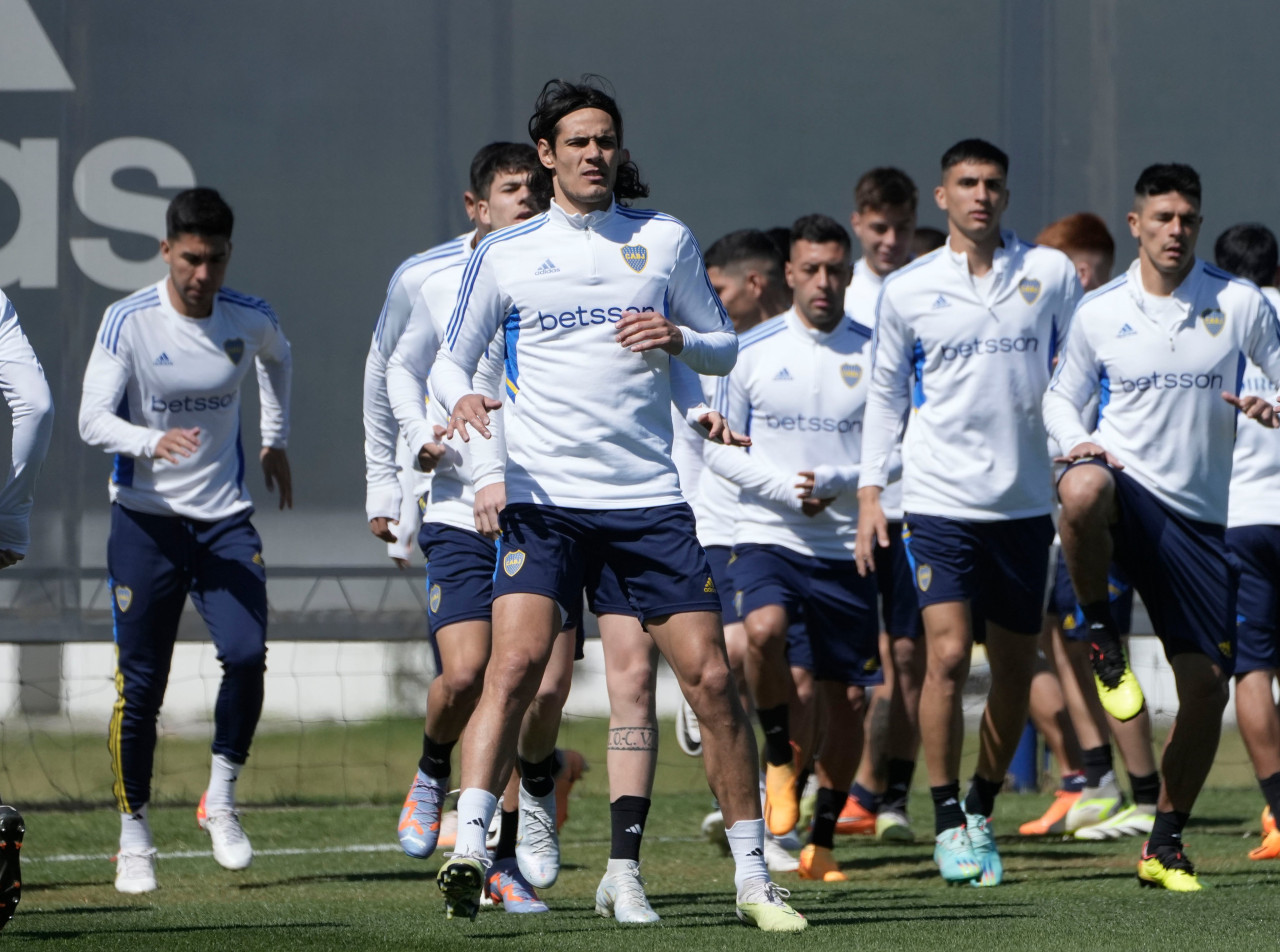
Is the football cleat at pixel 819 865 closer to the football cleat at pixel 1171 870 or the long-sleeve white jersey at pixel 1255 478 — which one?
the football cleat at pixel 1171 870

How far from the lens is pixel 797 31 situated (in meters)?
10.8

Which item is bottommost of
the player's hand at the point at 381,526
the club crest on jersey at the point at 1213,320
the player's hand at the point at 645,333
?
the player's hand at the point at 381,526

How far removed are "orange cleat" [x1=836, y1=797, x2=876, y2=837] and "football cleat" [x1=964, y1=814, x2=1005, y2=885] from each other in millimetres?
1735

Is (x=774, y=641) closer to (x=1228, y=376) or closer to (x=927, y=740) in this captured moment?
(x=927, y=740)

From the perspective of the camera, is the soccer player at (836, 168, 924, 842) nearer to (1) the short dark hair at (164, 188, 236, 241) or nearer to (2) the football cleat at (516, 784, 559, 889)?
(2) the football cleat at (516, 784, 559, 889)

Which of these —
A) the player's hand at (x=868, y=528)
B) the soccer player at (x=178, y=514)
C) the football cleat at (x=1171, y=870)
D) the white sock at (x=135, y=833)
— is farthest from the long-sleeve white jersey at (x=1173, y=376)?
the white sock at (x=135, y=833)

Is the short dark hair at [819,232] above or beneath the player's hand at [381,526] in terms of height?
above

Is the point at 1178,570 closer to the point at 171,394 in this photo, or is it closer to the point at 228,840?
the point at 228,840

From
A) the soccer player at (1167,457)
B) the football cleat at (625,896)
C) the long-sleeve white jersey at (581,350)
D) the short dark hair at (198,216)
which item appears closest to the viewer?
the long-sleeve white jersey at (581,350)

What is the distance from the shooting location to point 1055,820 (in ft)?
28.4

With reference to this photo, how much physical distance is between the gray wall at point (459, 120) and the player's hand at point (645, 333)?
4947 millimetres

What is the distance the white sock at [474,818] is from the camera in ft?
16.8

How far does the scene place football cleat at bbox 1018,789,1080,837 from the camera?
8.60 meters

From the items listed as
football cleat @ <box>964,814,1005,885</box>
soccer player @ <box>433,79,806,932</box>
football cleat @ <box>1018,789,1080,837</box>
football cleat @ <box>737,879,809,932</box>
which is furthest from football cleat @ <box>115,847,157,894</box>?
football cleat @ <box>1018,789,1080,837</box>
